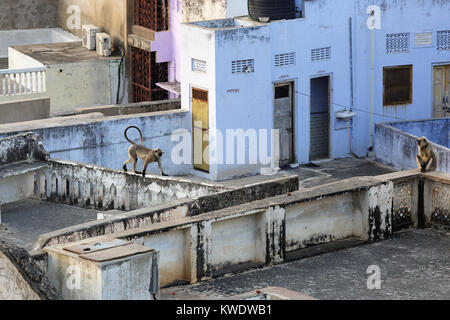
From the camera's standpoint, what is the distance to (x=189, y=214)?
16.1 meters

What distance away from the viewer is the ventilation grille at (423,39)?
91.7 ft

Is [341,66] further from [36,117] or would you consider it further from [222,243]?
[222,243]

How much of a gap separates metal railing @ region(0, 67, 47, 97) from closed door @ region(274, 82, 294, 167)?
313 inches

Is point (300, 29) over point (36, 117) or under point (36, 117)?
over

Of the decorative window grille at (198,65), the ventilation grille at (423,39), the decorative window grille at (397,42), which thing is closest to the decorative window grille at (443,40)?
the ventilation grille at (423,39)

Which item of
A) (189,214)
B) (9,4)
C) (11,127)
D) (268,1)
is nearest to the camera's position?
(189,214)

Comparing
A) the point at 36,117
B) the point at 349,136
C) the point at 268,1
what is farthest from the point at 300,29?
the point at 36,117

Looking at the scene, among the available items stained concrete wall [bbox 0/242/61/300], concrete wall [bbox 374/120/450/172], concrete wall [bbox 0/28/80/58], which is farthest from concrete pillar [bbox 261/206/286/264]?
concrete wall [bbox 0/28/80/58]

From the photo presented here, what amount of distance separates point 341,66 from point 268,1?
221 centimetres

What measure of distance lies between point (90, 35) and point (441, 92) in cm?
1153

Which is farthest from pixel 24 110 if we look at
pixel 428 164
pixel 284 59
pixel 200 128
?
pixel 428 164

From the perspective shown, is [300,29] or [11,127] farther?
[300,29]

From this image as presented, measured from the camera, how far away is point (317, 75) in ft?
88.6

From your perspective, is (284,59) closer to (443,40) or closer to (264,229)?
(443,40)
